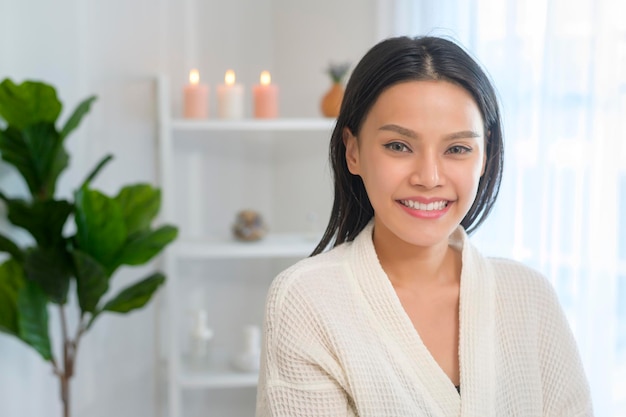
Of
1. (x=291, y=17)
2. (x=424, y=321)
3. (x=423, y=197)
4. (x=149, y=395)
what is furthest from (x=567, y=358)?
(x=291, y=17)

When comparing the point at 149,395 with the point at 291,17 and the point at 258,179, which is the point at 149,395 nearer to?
the point at 258,179

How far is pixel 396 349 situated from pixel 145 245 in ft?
4.52

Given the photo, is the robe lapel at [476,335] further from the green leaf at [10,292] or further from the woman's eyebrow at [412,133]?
the green leaf at [10,292]

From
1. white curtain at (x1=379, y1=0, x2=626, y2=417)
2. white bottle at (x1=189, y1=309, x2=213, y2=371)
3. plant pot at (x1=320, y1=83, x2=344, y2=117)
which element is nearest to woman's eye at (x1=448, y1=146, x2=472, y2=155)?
white curtain at (x1=379, y1=0, x2=626, y2=417)

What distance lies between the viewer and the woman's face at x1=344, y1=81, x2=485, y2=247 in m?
1.25

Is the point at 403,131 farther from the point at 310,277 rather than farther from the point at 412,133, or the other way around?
the point at 310,277

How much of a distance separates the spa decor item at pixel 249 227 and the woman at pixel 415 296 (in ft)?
5.23

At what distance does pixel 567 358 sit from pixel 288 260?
88.6 inches

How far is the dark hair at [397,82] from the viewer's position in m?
1.28

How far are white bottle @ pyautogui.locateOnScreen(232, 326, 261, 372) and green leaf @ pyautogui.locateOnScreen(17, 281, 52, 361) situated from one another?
0.76 m

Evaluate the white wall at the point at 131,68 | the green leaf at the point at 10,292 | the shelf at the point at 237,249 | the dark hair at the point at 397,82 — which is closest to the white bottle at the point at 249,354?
the shelf at the point at 237,249

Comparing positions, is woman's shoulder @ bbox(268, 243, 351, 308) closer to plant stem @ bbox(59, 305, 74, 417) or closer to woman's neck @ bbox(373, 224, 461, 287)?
woman's neck @ bbox(373, 224, 461, 287)

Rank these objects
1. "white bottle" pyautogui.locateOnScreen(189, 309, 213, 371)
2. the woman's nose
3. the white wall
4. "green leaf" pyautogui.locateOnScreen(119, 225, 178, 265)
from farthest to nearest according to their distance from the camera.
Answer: "white bottle" pyautogui.locateOnScreen(189, 309, 213, 371) < the white wall < "green leaf" pyautogui.locateOnScreen(119, 225, 178, 265) < the woman's nose

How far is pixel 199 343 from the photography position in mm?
3090
